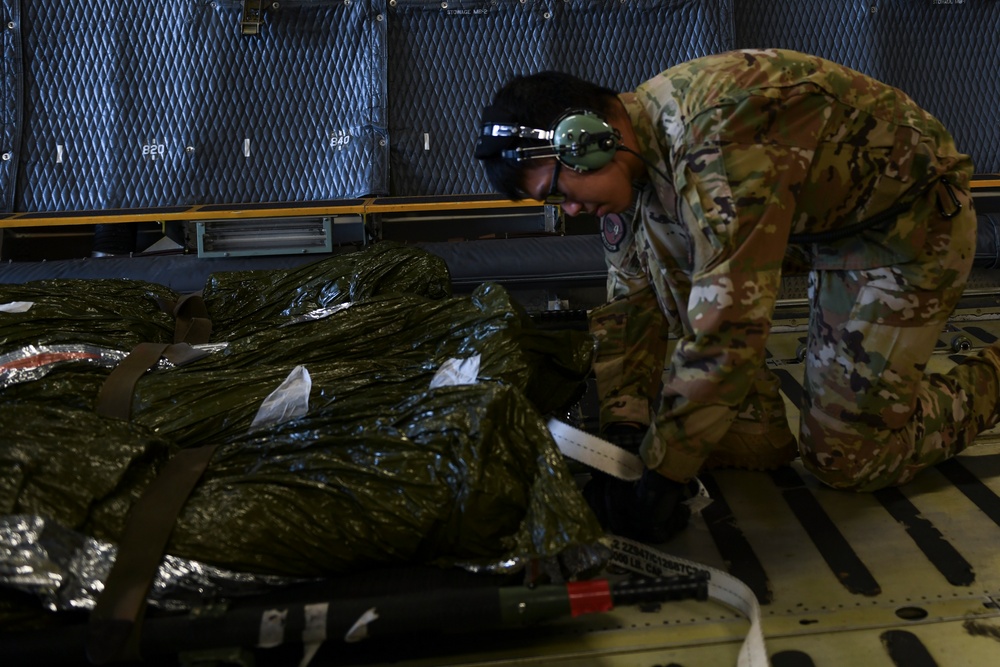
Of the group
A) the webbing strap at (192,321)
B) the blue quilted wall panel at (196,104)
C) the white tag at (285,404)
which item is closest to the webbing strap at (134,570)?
the white tag at (285,404)

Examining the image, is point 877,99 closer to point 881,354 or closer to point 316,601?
point 881,354

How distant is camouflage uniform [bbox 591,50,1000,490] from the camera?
166 cm

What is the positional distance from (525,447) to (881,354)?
36.8 inches

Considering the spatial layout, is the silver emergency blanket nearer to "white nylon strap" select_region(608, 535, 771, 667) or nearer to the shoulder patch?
Result: "white nylon strap" select_region(608, 535, 771, 667)

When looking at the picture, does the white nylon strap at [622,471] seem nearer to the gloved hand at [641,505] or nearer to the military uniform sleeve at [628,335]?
the gloved hand at [641,505]

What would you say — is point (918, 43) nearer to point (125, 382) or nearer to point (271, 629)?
point (125, 382)

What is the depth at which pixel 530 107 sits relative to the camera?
1.67 m

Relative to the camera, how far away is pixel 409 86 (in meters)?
3.80

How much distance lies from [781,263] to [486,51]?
2385 millimetres

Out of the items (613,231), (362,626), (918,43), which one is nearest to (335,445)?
(362,626)

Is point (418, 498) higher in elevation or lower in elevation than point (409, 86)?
lower

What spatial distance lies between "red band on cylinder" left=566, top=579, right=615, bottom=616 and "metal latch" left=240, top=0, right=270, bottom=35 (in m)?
2.99

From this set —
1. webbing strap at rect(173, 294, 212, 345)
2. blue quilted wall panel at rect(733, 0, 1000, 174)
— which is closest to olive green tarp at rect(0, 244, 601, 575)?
webbing strap at rect(173, 294, 212, 345)

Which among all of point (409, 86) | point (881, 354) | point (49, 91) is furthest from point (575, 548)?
point (49, 91)
